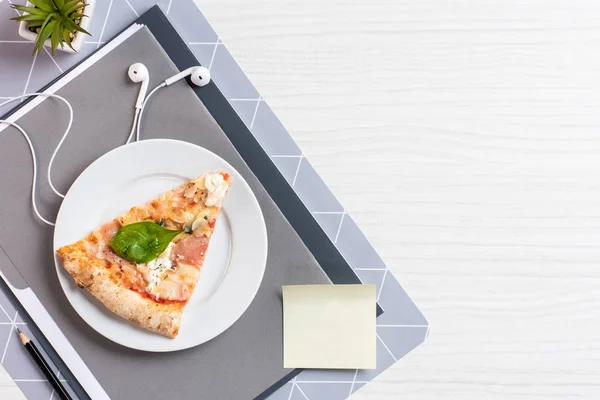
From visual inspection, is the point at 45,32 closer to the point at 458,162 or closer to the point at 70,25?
the point at 70,25

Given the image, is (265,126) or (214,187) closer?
(214,187)

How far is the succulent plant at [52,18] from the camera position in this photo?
120cm

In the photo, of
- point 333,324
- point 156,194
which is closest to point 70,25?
point 156,194

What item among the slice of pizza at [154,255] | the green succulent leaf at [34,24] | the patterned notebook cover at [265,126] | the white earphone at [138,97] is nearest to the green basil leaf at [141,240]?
the slice of pizza at [154,255]

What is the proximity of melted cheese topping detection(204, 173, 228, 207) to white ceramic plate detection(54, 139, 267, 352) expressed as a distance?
0.03 metres

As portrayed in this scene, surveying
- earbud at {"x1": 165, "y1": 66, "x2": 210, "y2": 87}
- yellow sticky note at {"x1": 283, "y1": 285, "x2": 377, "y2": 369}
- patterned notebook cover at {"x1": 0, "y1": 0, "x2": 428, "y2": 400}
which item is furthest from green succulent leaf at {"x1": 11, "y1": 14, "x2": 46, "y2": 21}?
yellow sticky note at {"x1": 283, "y1": 285, "x2": 377, "y2": 369}

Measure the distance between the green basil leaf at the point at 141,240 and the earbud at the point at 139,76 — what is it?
9.6 inches

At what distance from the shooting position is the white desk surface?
134 cm

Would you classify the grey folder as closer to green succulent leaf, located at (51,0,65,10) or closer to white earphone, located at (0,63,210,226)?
white earphone, located at (0,63,210,226)

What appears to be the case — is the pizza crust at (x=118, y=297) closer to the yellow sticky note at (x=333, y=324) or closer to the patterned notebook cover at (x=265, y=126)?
the yellow sticky note at (x=333, y=324)

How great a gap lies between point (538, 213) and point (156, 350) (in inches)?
→ 31.7

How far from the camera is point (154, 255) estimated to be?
1.23 metres

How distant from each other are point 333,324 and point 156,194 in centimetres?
43

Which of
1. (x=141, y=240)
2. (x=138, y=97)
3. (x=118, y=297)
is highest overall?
(x=138, y=97)
